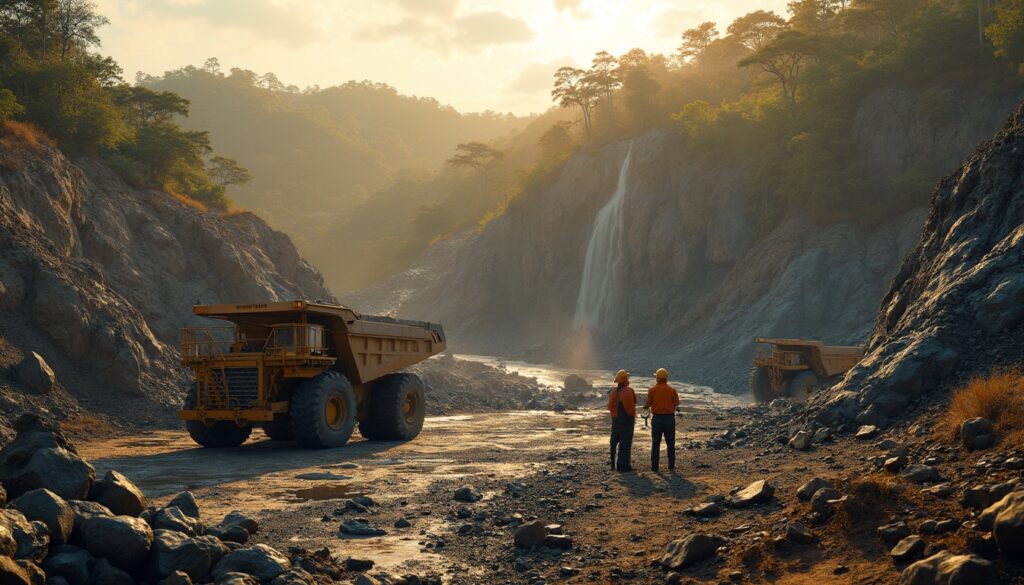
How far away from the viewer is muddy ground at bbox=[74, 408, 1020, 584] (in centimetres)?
687

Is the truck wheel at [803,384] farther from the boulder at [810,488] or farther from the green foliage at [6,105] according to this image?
the green foliage at [6,105]

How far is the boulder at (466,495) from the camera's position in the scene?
10.5 m

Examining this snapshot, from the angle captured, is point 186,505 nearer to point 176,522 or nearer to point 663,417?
point 176,522

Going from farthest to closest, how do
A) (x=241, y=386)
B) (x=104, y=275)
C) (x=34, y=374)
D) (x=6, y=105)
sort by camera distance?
(x=104, y=275), (x=6, y=105), (x=34, y=374), (x=241, y=386)

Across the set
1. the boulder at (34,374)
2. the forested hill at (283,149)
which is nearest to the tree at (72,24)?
the boulder at (34,374)

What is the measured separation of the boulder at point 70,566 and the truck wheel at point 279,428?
33.2 ft

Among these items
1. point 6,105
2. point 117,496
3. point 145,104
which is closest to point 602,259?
point 145,104

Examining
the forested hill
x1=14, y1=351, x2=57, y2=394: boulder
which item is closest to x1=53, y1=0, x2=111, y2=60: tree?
x1=14, y1=351, x2=57, y2=394: boulder

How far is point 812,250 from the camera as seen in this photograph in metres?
41.3

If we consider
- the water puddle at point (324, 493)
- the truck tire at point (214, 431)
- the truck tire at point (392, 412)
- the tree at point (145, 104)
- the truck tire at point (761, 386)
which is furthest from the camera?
the tree at point (145, 104)

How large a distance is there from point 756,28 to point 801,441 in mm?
71915

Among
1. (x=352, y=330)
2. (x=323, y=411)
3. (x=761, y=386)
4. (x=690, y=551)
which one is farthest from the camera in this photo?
(x=761, y=386)

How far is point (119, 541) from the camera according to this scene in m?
6.57

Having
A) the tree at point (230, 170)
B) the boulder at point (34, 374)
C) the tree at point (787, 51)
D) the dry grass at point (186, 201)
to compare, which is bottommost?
the boulder at point (34, 374)
